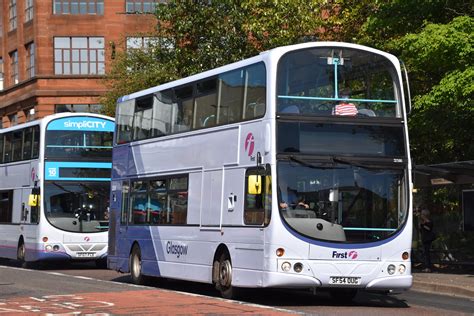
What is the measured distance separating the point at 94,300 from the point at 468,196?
10.6 meters

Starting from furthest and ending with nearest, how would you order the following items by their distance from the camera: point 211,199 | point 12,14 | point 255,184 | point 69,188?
point 12,14 < point 69,188 < point 211,199 < point 255,184

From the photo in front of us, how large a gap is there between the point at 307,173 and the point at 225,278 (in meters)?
2.76

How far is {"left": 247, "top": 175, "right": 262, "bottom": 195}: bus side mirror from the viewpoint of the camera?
52.3 ft

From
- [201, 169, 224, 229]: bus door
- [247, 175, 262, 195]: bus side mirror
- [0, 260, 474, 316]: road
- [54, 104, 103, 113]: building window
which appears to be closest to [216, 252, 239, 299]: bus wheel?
[0, 260, 474, 316]: road

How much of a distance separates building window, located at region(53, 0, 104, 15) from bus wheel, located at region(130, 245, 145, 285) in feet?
144

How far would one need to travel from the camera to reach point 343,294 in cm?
1762

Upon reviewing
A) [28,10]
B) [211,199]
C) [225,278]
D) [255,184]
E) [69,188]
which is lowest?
[225,278]

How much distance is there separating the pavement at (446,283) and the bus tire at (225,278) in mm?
4791

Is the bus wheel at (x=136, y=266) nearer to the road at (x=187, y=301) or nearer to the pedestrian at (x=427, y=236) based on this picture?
the road at (x=187, y=301)

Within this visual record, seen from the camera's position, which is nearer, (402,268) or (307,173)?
(307,173)

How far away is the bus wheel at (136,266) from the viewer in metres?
21.7

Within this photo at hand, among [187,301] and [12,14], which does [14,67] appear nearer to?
[12,14]

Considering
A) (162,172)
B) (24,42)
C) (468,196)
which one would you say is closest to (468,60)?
(468,196)

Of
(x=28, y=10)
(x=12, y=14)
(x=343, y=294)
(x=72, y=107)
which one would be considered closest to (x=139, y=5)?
(x=72, y=107)
